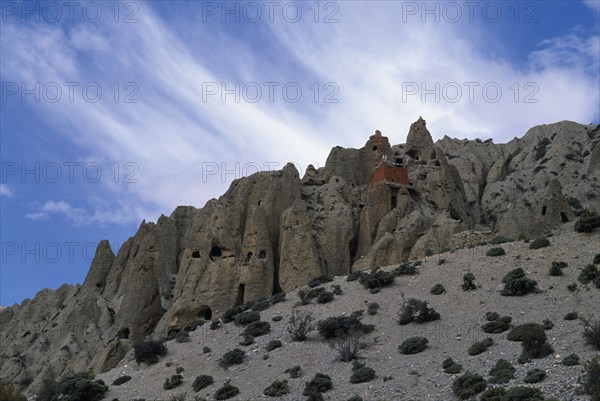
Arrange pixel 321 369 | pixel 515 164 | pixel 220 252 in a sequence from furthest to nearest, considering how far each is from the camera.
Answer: pixel 515 164 → pixel 220 252 → pixel 321 369

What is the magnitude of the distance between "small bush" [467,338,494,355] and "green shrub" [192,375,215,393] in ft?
44.1

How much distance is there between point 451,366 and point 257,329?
14.2 meters

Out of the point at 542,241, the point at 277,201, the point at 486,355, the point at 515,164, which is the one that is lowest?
the point at 486,355

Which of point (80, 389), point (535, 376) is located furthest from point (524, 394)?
point (80, 389)

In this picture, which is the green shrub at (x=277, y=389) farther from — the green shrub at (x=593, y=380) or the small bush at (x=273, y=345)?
the green shrub at (x=593, y=380)

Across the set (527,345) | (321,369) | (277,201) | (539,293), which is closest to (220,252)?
(277,201)

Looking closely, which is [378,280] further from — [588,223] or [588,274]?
[588,223]

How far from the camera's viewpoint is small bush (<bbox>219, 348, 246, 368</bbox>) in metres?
47.6

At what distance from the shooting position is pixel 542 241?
54.2 m

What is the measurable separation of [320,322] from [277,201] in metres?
17.4

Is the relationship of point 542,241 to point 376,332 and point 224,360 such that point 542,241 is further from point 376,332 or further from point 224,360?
point 224,360

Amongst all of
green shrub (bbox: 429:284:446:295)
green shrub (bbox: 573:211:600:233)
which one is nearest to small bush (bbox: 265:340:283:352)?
green shrub (bbox: 429:284:446:295)

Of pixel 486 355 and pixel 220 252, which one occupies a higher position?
pixel 220 252

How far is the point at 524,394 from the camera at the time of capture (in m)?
34.0
